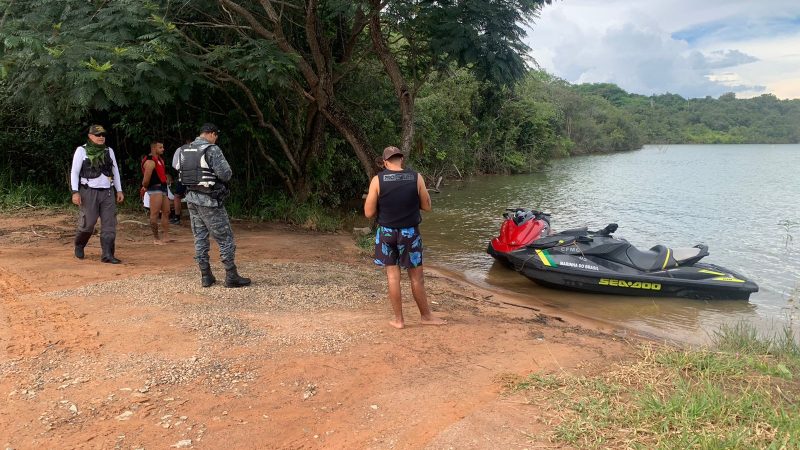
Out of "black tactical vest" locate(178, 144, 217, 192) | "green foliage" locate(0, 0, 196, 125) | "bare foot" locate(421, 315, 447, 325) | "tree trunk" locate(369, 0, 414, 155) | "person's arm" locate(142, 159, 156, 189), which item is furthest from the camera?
"tree trunk" locate(369, 0, 414, 155)

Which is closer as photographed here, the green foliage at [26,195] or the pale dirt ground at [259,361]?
the pale dirt ground at [259,361]

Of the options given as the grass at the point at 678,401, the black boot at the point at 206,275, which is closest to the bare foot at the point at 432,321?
the grass at the point at 678,401

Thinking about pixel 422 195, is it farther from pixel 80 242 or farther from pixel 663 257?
pixel 663 257

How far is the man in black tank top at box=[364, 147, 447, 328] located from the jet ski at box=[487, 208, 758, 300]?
4.08m

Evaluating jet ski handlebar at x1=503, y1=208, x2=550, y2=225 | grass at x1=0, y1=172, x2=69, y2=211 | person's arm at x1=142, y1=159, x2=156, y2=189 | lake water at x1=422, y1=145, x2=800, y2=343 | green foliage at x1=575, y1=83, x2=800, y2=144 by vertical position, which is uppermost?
green foliage at x1=575, y1=83, x2=800, y2=144

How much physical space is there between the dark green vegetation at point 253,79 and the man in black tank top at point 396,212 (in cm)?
433

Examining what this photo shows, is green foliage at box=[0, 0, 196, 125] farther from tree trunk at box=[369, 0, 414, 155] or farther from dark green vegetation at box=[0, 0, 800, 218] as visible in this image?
tree trunk at box=[369, 0, 414, 155]

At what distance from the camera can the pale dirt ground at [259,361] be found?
10.7 ft

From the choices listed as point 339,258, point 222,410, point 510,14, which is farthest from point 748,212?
point 222,410

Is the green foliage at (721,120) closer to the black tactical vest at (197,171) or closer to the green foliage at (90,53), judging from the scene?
the green foliage at (90,53)

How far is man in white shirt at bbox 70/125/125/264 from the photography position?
6703 millimetres

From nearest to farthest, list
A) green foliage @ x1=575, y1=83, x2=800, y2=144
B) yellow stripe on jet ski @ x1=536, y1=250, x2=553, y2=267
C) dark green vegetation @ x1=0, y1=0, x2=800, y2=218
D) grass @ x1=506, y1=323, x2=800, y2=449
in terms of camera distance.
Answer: grass @ x1=506, y1=323, x2=800, y2=449, dark green vegetation @ x1=0, y1=0, x2=800, y2=218, yellow stripe on jet ski @ x1=536, y1=250, x2=553, y2=267, green foliage @ x1=575, y1=83, x2=800, y2=144

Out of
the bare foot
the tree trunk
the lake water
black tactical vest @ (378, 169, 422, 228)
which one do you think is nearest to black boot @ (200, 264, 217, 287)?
black tactical vest @ (378, 169, 422, 228)

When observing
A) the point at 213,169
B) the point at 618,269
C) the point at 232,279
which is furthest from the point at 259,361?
the point at 618,269
